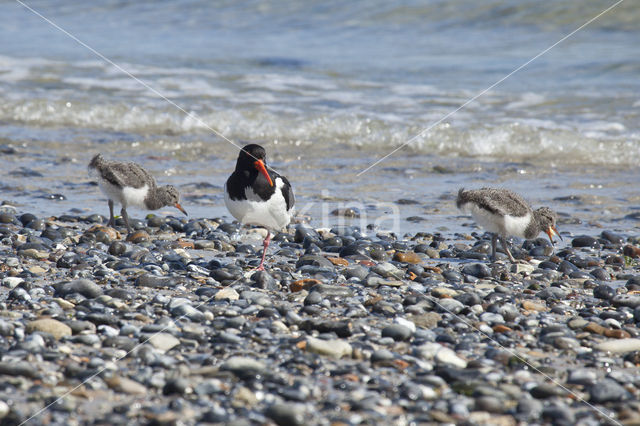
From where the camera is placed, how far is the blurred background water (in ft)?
32.7

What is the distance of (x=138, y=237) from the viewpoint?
7281 mm

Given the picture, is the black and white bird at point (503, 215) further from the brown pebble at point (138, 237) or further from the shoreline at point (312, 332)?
the brown pebble at point (138, 237)

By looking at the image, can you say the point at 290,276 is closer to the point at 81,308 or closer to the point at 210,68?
the point at 81,308

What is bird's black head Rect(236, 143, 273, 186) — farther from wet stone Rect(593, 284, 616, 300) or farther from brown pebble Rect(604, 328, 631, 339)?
brown pebble Rect(604, 328, 631, 339)

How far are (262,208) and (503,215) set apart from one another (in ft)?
7.01

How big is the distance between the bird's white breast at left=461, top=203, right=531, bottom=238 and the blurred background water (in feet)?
4.33

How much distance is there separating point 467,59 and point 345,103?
4.30 m

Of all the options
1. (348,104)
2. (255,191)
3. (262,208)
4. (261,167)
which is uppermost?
(348,104)

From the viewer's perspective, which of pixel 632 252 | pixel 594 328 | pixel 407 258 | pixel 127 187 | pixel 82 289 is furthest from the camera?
pixel 127 187

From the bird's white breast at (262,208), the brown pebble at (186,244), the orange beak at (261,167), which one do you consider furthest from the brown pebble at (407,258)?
the brown pebble at (186,244)

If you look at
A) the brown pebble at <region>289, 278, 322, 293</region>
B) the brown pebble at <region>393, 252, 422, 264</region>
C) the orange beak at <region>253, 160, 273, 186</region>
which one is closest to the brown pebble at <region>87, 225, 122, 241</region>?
the orange beak at <region>253, 160, 273, 186</region>

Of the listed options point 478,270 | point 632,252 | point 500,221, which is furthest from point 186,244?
point 632,252

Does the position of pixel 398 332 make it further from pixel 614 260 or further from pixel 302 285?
pixel 614 260

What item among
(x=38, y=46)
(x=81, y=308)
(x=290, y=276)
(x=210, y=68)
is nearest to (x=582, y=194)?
(x=290, y=276)
